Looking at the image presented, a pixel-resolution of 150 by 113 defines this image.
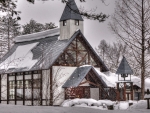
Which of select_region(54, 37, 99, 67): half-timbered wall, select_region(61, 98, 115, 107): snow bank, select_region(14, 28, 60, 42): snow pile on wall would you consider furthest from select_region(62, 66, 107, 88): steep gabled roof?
select_region(14, 28, 60, 42): snow pile on wall

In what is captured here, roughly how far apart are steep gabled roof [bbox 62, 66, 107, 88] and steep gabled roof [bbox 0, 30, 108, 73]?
2.44m

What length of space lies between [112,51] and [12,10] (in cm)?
4732

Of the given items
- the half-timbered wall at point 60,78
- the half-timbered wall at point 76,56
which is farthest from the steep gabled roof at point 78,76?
the half-timbered wall at point 76,56

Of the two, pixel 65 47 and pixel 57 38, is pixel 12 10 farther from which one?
pixel 57 38

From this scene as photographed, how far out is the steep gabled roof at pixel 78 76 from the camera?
2972cm

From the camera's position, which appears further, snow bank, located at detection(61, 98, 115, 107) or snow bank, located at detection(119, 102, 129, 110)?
snow bank, located at detection(61, 98, 115, 107)

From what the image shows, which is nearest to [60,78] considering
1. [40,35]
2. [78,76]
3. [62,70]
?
[62,70]

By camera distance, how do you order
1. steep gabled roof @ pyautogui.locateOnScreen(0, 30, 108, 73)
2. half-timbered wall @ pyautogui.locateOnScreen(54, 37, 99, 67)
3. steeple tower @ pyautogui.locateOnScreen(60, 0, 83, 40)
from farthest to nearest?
1. steeple tower @ pyautogui.locateOnScreen(60, 0, 83, 40)
2. half-timbered wall @ pyautogui.locateOnScreen(54, 37, 99, 67)
3. steep gabled roof @ pyautogui.locateOnScreen(0, 30, 108, 73)

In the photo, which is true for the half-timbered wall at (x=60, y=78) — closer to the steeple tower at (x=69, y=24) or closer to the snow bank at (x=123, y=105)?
the steeple tower at (x=69, y=24)

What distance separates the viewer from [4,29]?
59312mm

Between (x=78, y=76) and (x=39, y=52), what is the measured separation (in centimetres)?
527

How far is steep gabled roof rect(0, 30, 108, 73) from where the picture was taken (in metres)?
31.0

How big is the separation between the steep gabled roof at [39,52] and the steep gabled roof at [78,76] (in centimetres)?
244

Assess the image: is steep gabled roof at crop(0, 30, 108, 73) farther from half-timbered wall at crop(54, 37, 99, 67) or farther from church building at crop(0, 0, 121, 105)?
half-timbered wall at crop(54, 37, 99, 67)
